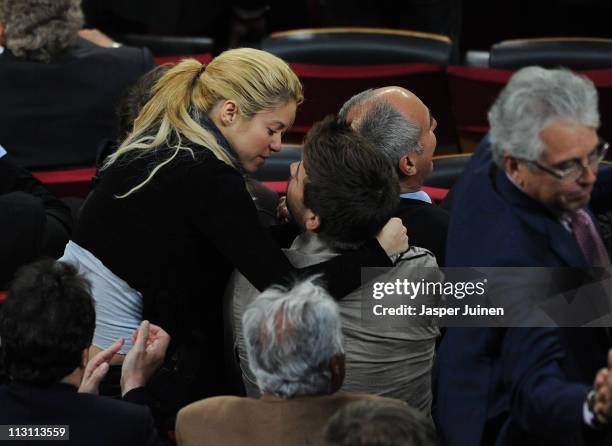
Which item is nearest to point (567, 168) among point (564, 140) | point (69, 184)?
point (564, 140)

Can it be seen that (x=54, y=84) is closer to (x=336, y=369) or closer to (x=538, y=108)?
(x=336, y=369)

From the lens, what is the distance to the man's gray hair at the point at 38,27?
3.78 meters

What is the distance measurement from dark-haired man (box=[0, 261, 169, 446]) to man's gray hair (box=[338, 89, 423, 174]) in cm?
88

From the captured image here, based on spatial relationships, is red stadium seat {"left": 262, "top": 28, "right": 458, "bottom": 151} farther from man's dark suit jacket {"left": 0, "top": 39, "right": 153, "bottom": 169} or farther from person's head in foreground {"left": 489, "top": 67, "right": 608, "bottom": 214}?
person's head in foreground {"left": 489, "top": 67, "right": 608, "bottom": 214}

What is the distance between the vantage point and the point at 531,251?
74.0 inches

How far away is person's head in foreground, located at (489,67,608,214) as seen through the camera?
1.83m

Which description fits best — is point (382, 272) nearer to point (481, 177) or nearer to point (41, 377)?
point (481, 177)

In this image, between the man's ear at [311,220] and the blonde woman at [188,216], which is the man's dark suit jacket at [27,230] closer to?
the blonde woman at [188,216]

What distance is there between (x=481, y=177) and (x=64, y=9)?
2274 mm

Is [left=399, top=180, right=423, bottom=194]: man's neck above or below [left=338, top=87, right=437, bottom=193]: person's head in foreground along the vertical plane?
below

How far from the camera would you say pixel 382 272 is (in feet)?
7.41

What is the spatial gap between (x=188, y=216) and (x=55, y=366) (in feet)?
1.49

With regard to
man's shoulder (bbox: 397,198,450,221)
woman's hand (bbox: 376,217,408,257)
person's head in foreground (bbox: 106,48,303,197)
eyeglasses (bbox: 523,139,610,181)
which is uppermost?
eyeglasses (bbox: 523,139,610,181)

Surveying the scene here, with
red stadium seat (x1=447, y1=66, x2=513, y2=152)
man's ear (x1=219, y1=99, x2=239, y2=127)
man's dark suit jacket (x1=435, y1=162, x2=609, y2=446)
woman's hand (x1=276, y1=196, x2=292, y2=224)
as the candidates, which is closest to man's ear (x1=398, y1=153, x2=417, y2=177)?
woman's hand (x1=276, y1=196, x2=292, y2=224)
